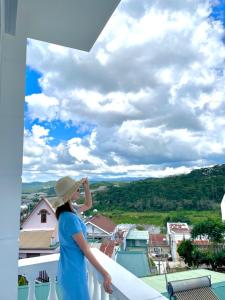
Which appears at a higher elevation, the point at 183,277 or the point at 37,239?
the point at 37,239

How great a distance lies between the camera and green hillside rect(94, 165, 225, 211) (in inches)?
73.6

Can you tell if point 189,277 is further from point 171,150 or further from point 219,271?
point 171,150

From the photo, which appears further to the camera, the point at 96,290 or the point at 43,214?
the point at 43,214

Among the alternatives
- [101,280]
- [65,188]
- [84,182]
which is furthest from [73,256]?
[84,182]

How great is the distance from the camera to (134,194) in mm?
1938

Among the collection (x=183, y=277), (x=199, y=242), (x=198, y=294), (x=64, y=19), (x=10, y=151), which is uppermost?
(x=64, y=19)

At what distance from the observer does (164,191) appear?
6.61 feet

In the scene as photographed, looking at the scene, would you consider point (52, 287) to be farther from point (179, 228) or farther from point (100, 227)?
point (179, 228)

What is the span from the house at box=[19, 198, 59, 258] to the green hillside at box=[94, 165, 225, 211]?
0.34 meters

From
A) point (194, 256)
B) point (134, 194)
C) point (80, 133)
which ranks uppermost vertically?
point (80, 133)

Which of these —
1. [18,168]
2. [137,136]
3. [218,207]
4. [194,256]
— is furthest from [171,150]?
[18,168]

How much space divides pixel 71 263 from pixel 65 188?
1.22 ft

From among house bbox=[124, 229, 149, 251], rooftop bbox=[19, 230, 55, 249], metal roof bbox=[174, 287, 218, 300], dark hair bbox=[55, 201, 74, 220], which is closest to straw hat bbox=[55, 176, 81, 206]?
dark hair bbox=[55, 201, 74, 220]

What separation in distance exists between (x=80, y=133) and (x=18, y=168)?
1155 millimetres
